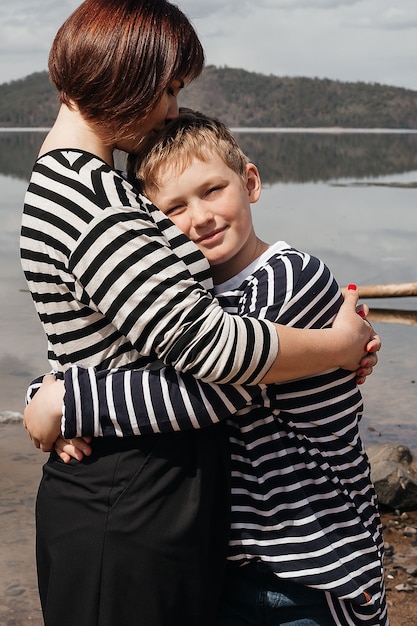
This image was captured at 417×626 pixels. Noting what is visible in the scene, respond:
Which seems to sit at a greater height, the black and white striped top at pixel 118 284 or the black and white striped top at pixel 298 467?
the black and white striped top at pixel 118 284

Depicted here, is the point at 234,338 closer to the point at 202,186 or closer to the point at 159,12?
the point at 202,186

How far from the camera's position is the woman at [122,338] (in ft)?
6.38

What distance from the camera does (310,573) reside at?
2.10m

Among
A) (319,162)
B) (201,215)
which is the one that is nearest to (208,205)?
(201,215)

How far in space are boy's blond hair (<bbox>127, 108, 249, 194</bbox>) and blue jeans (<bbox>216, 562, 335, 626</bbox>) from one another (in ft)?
2.84

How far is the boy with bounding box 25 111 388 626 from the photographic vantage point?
2104 mm

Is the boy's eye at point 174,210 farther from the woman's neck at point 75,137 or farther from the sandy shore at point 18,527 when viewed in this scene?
the sandy shore at point 18,527

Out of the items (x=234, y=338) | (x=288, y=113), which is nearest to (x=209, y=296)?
(x=234, y=338)

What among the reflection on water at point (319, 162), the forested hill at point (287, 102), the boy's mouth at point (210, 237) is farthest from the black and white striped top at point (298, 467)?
the forested hill at point (287, 102)

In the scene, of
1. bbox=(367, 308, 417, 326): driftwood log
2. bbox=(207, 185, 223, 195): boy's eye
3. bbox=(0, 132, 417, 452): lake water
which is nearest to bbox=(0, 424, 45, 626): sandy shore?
bbox=(0, 132, 417, 452): lake water

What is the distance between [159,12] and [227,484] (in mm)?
972

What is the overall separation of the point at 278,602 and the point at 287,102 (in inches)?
4562

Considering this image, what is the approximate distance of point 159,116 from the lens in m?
2.15

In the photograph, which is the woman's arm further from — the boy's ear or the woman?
the boy's ear
